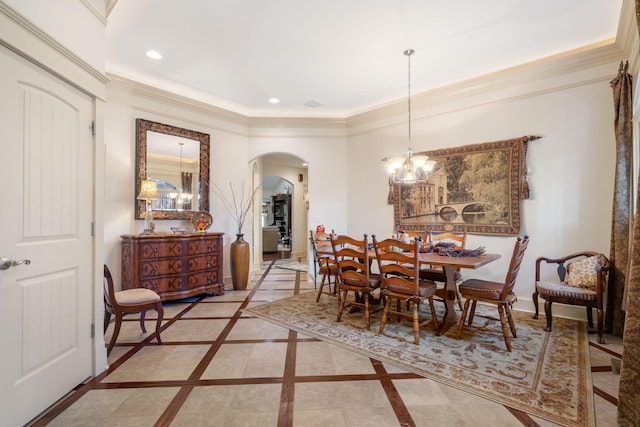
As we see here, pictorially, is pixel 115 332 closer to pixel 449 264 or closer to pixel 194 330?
pixel 194 330

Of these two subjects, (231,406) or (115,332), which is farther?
(115,332)

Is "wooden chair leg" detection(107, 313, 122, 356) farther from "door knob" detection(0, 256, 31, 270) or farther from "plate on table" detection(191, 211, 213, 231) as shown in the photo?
"plate on table" detection(191, 211, 213, 231)

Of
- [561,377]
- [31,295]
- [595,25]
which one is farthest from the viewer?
[595,25]

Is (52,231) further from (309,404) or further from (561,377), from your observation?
(561,377)

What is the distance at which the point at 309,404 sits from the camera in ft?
5.92

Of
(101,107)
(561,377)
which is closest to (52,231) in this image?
(101,107)

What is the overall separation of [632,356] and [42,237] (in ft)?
11.2

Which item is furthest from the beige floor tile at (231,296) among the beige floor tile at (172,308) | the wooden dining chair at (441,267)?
the wooden dining chair at (441,267)

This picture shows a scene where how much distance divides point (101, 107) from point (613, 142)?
16.1 ft

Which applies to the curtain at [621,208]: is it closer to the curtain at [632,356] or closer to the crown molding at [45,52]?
the curtain at [632,356]

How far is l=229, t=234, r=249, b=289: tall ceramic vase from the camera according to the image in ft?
15.4

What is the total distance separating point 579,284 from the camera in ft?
9.71

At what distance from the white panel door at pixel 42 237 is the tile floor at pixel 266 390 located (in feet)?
0.85

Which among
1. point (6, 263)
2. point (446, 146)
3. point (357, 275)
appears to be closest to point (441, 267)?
point (357, 275)
